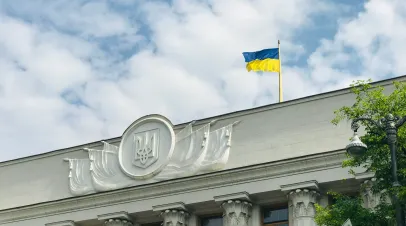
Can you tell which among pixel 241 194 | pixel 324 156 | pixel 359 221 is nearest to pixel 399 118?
pixel 359 221

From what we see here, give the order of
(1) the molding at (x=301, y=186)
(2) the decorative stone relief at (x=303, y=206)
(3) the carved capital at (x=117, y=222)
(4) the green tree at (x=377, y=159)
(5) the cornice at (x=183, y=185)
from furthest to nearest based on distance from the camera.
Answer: (3) the carved capital at (x=117, y=222), (5) the cornice at (x=183, y=185), (1) the molding at (x=301, y=186), (2) the decorative stone relief at (x=303, y=206), (4) the green tree at (x=377, y=159)

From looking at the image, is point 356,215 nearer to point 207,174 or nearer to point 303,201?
point 303,201

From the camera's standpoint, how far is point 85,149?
129 ft

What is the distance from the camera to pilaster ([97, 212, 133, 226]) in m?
36.1

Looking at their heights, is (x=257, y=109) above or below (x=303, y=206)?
above

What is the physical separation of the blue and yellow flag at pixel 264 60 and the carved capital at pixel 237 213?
8.92 meters

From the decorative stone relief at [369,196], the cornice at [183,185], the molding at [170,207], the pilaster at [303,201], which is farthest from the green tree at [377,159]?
the molding at [170,207]

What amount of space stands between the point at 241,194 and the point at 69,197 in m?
9.85

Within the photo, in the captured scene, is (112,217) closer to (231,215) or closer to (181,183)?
(181,183)

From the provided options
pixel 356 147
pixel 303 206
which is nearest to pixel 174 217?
pixel 303 206

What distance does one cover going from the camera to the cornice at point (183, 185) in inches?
1278

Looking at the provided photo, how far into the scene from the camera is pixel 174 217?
34844 mm

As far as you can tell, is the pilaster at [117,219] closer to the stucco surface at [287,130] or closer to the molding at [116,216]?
the molding at [116,216]

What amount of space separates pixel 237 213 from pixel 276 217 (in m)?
1.87
